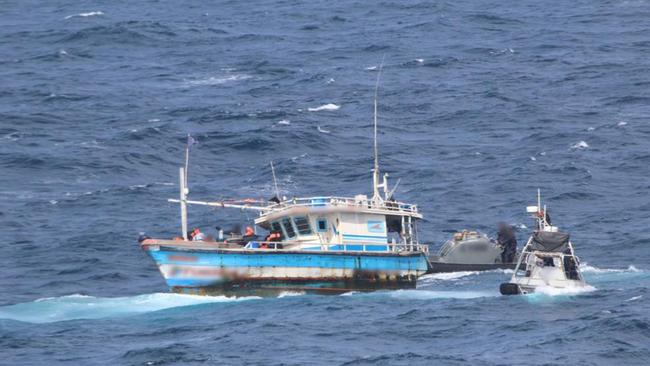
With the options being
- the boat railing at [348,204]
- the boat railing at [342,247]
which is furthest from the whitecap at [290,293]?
the boat railing at [348,204]

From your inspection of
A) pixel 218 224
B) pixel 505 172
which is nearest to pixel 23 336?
pixel 218 224

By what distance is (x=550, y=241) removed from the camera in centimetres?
7944

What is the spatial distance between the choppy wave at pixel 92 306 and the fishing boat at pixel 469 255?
12.4m

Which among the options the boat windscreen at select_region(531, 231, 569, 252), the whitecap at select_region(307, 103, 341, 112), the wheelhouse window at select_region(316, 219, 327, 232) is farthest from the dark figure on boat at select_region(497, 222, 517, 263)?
the whitecap at select_region(307, 103, 341, 112)

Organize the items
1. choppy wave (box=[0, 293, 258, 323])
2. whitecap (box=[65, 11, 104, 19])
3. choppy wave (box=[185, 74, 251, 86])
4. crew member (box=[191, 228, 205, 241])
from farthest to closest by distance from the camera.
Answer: whitecap (box=[65, 11, 104, 19]), choppy wave (box=[185, 74, 251, 86]), crew member (box=[191, 228, 205, 241]), choppy wave (box=[0, 293, 258, 323])

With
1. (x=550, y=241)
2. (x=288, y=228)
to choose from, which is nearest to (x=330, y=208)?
(x=288, y=228)

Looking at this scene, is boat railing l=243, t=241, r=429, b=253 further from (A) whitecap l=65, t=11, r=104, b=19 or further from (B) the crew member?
(A) whitecap l=65, t=11, r=104, b=19

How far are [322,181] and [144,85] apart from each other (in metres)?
38.4

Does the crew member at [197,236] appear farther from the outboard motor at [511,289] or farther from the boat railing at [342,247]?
the outboard motor at [511,289]

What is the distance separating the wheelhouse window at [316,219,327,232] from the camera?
84.4 m

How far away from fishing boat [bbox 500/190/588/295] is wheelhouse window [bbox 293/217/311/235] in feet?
36.4

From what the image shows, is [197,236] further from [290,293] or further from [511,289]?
[511,289]

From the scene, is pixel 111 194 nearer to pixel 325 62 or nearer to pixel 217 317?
pixel 217 317

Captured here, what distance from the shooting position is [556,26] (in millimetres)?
154375
